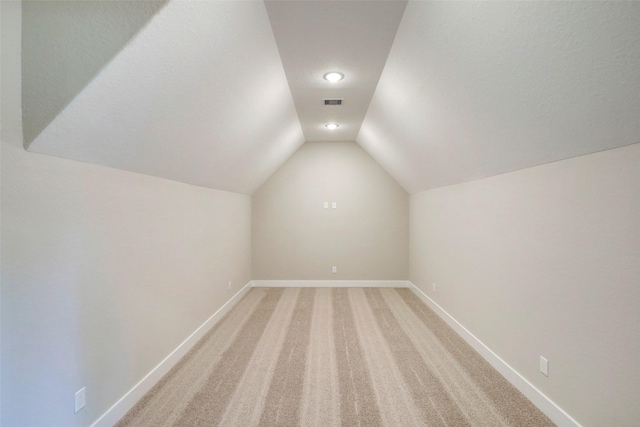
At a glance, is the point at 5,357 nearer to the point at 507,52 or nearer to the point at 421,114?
the point at 507,52

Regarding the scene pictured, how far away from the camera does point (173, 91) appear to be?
1.70 meters

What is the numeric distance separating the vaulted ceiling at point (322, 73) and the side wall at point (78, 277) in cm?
11

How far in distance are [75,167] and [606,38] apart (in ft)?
7.77

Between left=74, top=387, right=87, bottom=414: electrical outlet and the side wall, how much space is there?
0.08 ft

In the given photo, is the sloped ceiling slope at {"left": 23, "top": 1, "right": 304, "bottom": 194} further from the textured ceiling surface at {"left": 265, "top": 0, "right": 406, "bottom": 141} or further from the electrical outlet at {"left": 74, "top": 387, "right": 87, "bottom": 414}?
the electrical outlet at {"left": 74, "top": 387, "right": 87, "bottom": 414}

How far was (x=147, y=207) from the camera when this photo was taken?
2.22 metres

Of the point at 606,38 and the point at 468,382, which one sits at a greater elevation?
the point at 606,38

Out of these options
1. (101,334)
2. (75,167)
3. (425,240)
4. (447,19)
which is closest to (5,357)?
(101,334)

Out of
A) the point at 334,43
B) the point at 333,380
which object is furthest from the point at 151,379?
the point at 334,43

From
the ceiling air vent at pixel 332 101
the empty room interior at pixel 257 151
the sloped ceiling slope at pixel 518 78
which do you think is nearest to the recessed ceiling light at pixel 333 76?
the empty room interior at pixel 257 151

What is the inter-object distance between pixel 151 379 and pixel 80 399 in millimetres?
676

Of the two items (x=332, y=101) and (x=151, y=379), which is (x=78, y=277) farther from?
(x=332, y=101)

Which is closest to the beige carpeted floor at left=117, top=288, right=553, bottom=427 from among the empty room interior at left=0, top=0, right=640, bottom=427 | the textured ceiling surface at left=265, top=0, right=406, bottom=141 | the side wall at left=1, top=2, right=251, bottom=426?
the empty room interior at left=0, top=0, right=640, bottom=427

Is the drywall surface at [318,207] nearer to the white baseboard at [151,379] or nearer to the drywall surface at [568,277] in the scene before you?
the white baseboard at [151,379]
